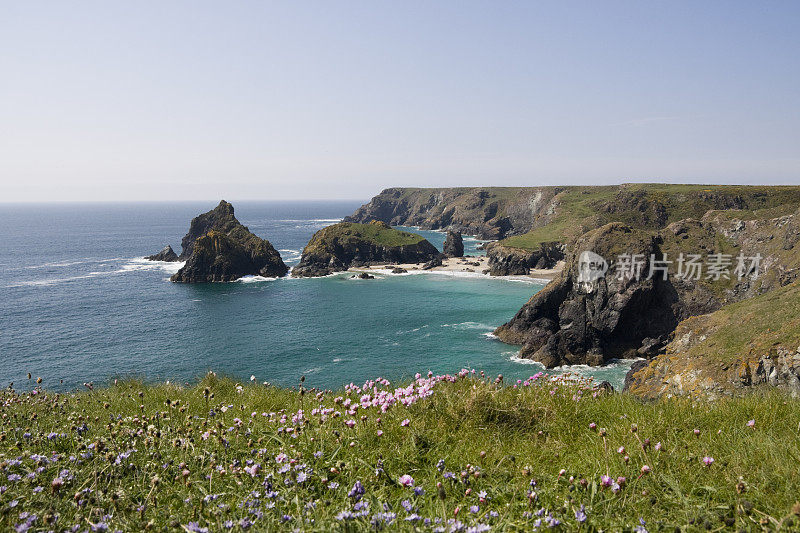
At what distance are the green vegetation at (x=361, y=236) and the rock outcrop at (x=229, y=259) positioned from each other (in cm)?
1358

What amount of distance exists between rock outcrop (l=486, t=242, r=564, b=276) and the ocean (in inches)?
314

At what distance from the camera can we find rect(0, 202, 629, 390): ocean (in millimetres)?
44188

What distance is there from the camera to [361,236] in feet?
401

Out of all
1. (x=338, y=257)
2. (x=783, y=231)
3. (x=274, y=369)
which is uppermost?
(x=783, y=231)

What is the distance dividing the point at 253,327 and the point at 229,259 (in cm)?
4295

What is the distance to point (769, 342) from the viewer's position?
Result: 76.8ft


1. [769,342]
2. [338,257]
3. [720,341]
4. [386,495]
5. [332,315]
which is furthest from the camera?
[338,257]

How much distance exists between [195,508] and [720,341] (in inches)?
1297

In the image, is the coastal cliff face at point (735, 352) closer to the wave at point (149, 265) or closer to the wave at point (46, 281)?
the wave at point (149, 265)

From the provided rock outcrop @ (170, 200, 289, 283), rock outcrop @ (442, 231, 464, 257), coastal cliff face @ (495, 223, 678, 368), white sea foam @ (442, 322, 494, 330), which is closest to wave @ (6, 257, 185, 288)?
rock outcrop @ (170, 200, 289, 283)

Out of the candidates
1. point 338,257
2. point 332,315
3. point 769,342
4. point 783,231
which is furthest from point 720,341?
point 338,257

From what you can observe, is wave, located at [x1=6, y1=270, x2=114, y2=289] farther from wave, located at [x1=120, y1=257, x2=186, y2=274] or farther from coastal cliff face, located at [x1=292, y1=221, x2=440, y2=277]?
coastal cliff face, located at [x1=292, y1=221, x2=440, y2=277]

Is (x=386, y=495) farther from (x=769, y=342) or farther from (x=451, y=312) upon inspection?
(x=451, y=312)

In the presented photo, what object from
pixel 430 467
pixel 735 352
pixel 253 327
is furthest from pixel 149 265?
pixel 430 467
